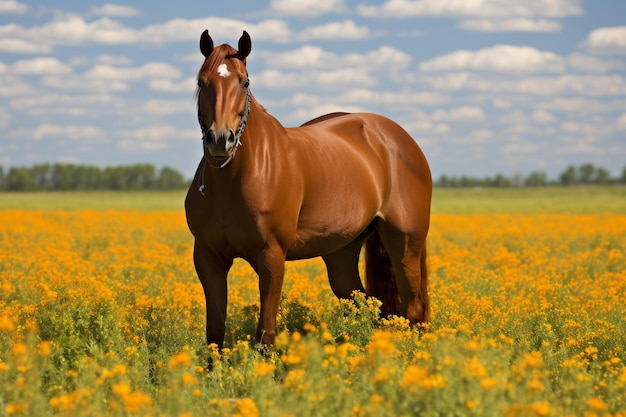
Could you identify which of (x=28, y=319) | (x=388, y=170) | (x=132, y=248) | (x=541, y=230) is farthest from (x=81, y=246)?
(x=541, y=230)

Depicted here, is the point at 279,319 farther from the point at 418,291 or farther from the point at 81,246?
the point at 81,246

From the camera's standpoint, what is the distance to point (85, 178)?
13238cm

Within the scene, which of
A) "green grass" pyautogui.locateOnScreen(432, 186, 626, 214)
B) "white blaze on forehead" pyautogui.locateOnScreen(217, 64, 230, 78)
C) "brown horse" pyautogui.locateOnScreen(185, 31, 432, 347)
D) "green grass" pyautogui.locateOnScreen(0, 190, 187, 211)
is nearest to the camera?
"white blaze on forehead" pyautogui.locateOnScreen(217, 64, 230, 78)

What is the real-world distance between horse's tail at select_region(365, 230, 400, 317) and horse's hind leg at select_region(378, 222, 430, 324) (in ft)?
0.63

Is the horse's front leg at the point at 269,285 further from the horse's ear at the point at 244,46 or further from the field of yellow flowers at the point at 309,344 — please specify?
the horse's ear at the point at 244,46

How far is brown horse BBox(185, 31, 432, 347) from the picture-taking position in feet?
19.2

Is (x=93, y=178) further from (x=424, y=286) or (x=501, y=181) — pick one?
(x=424, y=286)

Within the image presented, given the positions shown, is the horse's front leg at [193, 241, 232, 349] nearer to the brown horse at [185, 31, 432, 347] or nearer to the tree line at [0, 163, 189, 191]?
the brown horse at [185, 31, 432, 347]

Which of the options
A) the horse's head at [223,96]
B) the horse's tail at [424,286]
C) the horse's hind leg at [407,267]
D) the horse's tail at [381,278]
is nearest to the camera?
the horse's head at [223,96]

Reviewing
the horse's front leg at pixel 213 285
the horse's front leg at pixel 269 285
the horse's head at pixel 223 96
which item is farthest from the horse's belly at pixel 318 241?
the horse's head at pixel 223 96

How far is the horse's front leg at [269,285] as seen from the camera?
5984mm

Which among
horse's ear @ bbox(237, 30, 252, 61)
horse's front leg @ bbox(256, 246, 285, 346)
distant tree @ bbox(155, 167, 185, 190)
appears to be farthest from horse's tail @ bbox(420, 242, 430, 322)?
distant tree @ bbox(155, 167, 185, 190)

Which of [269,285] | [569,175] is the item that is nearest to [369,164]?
[269,285]

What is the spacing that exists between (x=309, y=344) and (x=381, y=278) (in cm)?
395
